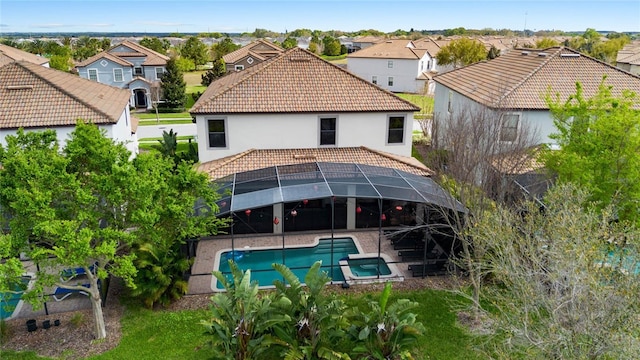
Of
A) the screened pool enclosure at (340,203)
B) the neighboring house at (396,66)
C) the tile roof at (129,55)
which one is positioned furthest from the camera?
the neighboring house at (396,66)

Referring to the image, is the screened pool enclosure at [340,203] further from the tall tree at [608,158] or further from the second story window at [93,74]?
the second story window at [93,74]

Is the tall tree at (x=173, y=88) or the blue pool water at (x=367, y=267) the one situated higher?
the tall tree at (x=173, y=88)

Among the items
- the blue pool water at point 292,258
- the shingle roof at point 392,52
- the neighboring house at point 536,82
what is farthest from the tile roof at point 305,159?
the shingle roof at point 392,52

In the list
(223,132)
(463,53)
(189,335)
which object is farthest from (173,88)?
(189,335)

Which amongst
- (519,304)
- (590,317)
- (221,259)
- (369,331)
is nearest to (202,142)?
(221,259)

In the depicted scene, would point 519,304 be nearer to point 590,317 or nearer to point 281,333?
point 590,317

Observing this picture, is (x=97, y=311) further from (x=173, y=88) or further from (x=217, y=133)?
(x=173, y=88)

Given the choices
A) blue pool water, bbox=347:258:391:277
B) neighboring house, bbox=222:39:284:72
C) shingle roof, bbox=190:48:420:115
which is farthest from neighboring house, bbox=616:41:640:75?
blue pool water, bbox=347:258:391:277
